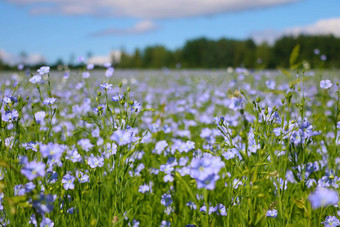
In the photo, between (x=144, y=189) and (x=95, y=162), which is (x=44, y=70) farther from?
(x=144, y=189)

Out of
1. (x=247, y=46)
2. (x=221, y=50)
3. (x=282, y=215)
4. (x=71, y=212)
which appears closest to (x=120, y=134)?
(x=71, y=212)

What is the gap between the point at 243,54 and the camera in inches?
1163

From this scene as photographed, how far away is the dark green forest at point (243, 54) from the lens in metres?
11.2

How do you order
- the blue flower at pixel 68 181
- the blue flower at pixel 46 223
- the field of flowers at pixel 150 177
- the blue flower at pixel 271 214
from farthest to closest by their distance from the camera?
the blue flower at pixel 68 181 < the blue flower at pixel 271 214 < the blue flower at pixel 46 223 < the field of flowers at pixel 150 177

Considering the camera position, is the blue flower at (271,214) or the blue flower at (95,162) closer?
the blue flower at (271,214)

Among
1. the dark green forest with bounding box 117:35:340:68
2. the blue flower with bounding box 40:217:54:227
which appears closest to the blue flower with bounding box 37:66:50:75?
the blue flower with bounding box 40:217:54:227

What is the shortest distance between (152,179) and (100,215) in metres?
1.04

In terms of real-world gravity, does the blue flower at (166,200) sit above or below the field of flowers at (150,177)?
below

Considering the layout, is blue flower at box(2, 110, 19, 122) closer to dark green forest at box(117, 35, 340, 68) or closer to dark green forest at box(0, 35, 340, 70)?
dark green forest at box(0, 35, 340, 70)

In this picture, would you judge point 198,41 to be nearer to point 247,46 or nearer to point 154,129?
point 247,46

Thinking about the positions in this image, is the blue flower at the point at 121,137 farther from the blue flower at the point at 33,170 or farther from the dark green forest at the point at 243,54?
the dark green forest at the point at 243,54

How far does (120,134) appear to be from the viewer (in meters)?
1.70

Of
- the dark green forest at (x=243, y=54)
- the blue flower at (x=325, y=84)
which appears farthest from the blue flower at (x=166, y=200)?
the dark green forest at (x=243, y=54)

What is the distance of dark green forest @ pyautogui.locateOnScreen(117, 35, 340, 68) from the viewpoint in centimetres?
1117
